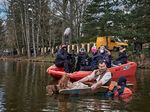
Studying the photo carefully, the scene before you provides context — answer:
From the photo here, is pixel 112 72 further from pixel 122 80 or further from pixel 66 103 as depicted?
pixel 66 103

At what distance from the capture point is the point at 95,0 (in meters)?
27.5

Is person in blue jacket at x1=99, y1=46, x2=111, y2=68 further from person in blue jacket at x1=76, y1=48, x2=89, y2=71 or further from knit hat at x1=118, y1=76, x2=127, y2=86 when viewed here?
knit hat at x1=118, y1=76, x2=127, y2=86

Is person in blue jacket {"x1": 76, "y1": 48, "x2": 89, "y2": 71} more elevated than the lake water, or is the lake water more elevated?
person in blue jacket {"x1": 76, "y1": 48, "x2": 89, "y2": 71}

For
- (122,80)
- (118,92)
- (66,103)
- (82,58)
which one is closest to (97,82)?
(118,92)

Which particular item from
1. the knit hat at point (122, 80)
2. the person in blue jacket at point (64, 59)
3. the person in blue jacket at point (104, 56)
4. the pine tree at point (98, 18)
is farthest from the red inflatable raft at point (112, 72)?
the pine tree at point (98, 18)

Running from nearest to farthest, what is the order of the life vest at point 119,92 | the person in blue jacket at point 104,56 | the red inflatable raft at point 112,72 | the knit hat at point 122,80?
the life vest at point 119,92 < the knit hat at point 122,80 < the red inflatable raft at point 112,72 < the person in blue jacket at point 104,56

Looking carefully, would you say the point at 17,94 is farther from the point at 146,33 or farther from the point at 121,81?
the point at 146,33

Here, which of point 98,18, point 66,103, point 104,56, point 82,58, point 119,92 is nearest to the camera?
point 66,103

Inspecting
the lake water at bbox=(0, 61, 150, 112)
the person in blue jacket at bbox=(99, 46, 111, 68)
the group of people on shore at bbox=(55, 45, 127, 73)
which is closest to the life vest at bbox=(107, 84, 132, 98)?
the lake water at bbox=(0, 61, 150, 112)

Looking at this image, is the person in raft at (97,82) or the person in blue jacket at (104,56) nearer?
the person in raft at (97,82)

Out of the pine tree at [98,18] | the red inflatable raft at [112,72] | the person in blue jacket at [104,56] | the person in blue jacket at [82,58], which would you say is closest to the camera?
the red inflatable raft at [112,72]

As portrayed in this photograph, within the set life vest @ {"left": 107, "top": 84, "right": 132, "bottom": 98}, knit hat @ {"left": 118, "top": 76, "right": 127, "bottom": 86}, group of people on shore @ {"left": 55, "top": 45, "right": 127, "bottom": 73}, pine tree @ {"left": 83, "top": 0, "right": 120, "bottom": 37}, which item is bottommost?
life vest @ {"left": 107, "top": 84, "right": 132, "bottom": 98}

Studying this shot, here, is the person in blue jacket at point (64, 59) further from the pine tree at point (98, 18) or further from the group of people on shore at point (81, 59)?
the pine tree at point (98, 18)

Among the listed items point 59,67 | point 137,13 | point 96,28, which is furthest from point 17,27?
point 59,67
